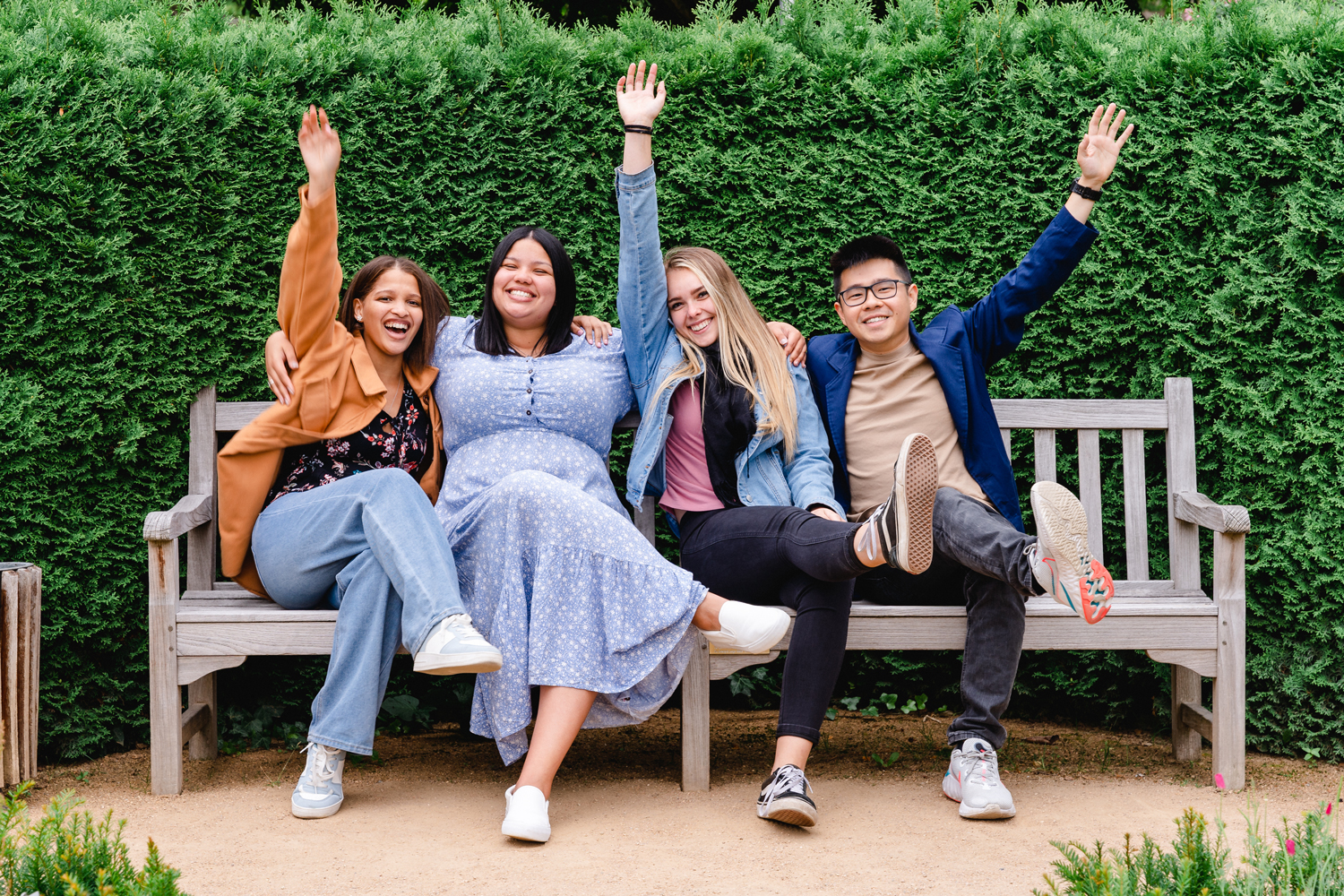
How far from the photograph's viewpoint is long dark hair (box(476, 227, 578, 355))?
11.7 ft

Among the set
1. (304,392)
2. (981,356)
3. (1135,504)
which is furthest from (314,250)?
(1135,504)

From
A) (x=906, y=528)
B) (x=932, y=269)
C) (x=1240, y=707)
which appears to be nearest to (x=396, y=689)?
(x=906, y=528)

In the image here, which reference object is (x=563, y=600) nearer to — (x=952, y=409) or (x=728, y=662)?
(x=728, y=662)

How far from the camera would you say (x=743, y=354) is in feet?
11.6

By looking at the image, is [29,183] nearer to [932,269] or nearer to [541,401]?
[541,401]

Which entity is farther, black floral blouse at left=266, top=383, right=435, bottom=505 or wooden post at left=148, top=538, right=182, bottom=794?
black floral blouse at left=266, top=383, right=435, bottom=505

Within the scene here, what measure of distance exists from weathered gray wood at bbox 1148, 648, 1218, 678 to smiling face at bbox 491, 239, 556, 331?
2.16m

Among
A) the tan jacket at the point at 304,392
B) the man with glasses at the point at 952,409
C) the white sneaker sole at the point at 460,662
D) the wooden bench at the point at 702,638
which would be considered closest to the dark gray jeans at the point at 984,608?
the man with glasses at the point at 952,409

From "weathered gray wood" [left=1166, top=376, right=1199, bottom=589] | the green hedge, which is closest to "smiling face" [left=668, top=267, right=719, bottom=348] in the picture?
the green hedge

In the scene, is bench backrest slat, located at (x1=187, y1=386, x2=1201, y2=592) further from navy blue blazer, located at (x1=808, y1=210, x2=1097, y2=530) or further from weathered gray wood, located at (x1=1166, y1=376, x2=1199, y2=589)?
navy blue blazer, located at (x1=808, y1=210, x2=1097, y2=530)

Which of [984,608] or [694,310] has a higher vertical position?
[694,310]

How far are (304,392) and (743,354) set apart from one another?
1.35m

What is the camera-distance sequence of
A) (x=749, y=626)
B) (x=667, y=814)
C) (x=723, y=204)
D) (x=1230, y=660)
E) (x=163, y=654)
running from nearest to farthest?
1. (x=749, y=626)
2. (x=667, y=814)
3. (x=163, y=654)
4. (x=1230, y=660)
5. (x=723, y=204)

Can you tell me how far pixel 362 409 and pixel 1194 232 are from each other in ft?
9.49
